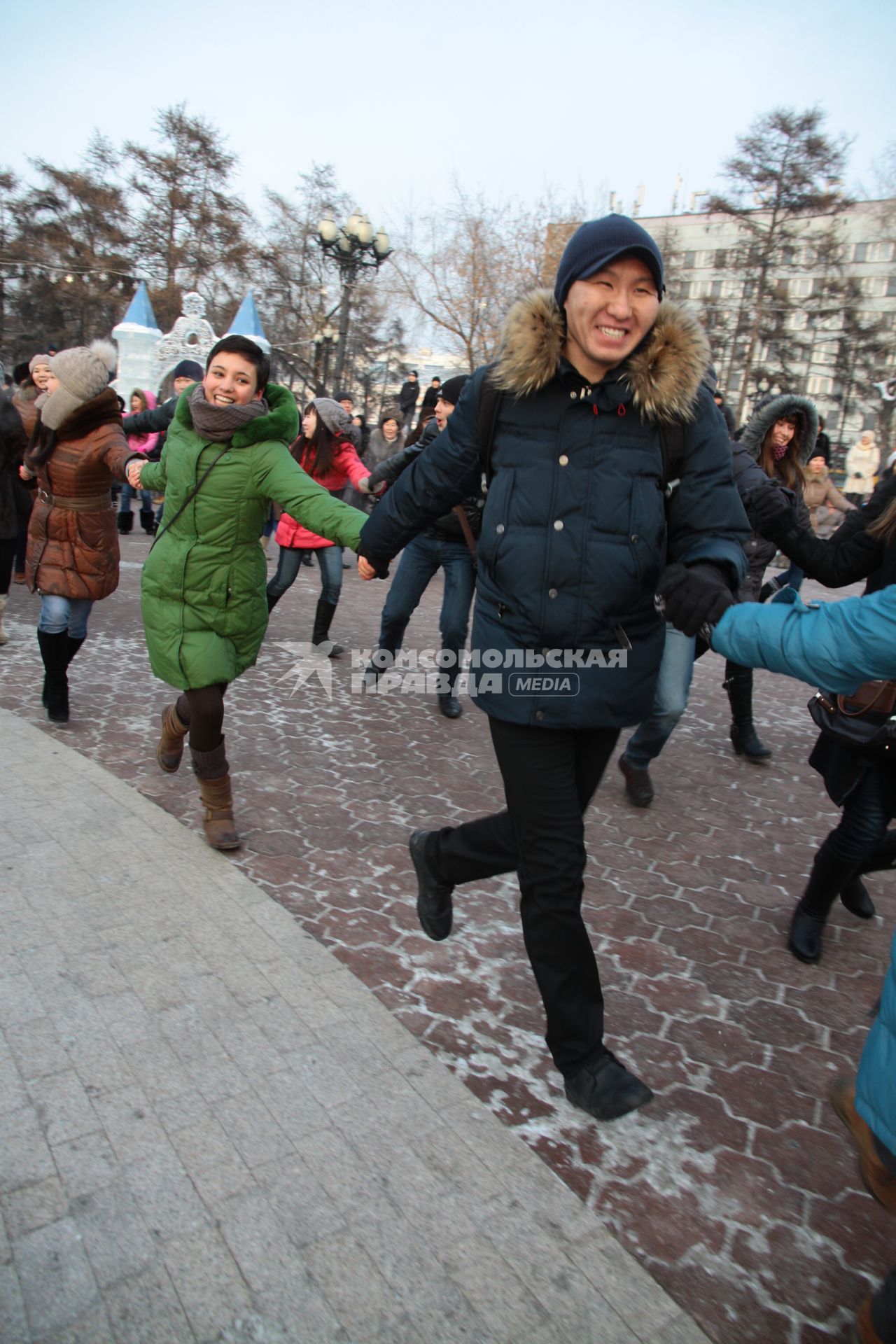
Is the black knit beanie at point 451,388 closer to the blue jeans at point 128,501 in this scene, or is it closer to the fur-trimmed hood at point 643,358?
the fur-trimmed hood at point 643,358

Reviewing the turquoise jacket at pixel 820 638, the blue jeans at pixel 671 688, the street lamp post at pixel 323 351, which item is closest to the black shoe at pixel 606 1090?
the turquoise jacket at pixel 820 638

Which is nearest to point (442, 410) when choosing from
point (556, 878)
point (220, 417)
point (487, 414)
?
point (220, 417)

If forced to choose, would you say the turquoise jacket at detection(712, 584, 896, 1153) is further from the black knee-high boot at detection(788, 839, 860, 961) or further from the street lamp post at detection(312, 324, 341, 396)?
the street lamp post at detection(312, 324, 341, 396)

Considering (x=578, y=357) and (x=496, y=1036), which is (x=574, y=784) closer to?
(x=496, y=1036)

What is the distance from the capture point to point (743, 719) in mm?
6141

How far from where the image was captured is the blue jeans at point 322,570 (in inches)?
302

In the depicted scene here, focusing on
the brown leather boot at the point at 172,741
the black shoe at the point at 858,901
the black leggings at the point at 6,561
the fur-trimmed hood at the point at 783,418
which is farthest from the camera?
the black leggings at the point at 6,561

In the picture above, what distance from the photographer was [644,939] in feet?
12.2

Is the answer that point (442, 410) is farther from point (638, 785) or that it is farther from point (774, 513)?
point (774, 513)

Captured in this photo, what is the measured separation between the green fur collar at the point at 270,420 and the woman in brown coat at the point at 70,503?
136 centimetres

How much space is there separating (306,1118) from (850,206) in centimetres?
3364

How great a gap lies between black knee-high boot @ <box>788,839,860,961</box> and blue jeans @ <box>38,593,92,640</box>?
3957mm

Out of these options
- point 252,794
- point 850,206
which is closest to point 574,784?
point 252,794

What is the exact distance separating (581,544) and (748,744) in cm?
401
